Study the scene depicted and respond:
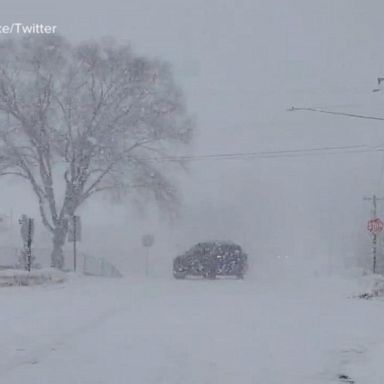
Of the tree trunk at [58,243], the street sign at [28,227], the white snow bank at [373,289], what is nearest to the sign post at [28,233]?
the street sign at [28,227]

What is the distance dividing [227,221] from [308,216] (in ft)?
47.0

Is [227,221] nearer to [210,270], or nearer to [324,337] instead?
[210,270]

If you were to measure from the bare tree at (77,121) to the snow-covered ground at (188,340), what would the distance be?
22.9 m

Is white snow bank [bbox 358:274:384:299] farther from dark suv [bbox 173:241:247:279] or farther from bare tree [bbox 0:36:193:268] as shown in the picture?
bare tree [bbox 0:36:193:268]

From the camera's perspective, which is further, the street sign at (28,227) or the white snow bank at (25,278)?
the street sign at (28,227)

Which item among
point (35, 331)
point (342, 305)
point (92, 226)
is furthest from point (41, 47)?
point (92, 226)

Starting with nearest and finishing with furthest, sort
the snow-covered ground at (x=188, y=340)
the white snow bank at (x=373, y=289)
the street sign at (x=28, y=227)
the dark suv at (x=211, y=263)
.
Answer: the snow-covered ground at (x=188, y=340)
the white snow bank at (x=373, y=289)
the street sign at (x=28, y=227)
the dark suv at (x=211, y=263)

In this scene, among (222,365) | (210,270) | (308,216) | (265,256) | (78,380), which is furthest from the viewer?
(308,216)

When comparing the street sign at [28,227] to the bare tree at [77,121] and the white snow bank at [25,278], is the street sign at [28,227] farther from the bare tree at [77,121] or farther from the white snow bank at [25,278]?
the bare tree at [77,121]

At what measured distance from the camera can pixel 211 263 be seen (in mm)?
34219

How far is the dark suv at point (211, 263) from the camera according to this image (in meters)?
34.2

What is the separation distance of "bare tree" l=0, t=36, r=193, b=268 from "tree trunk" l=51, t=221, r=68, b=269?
0.05 m

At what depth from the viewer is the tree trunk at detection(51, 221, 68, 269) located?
42.0 metres

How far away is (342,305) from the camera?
18.0 meters
